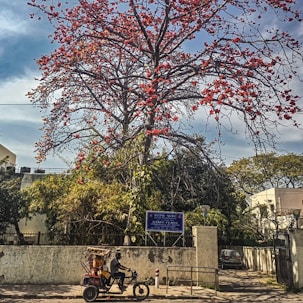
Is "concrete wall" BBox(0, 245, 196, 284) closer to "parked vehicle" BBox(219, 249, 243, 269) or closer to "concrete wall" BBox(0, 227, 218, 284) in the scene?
"concrete wall" BBox(0, 227, 218, 284)

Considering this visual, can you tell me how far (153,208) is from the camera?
1348 cm

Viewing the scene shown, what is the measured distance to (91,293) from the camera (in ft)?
30.8

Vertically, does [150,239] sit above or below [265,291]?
above

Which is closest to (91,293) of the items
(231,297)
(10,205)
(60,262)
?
(60,262)

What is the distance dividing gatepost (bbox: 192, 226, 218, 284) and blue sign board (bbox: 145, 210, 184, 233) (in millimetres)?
648

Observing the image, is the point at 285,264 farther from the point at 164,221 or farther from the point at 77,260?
the point at 77,260

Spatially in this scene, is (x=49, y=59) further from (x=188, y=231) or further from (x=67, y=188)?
(x=188, y=231)

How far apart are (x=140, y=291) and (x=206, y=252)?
305 cm

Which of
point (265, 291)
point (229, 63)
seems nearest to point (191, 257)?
point (265, 291)

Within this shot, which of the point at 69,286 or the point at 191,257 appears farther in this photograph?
the point at 191,257

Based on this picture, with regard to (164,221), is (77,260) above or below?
below

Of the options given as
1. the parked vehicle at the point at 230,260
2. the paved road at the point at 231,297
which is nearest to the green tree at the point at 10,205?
the paved road at the point at 231,297

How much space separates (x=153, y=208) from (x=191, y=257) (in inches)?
93.2

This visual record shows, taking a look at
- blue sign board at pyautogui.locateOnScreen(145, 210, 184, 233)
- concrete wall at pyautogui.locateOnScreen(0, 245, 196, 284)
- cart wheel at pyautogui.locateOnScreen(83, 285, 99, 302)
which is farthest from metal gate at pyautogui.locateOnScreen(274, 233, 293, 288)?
cart wheel at pyautogui.locateOnScreen(83, 285, 99, 302)
